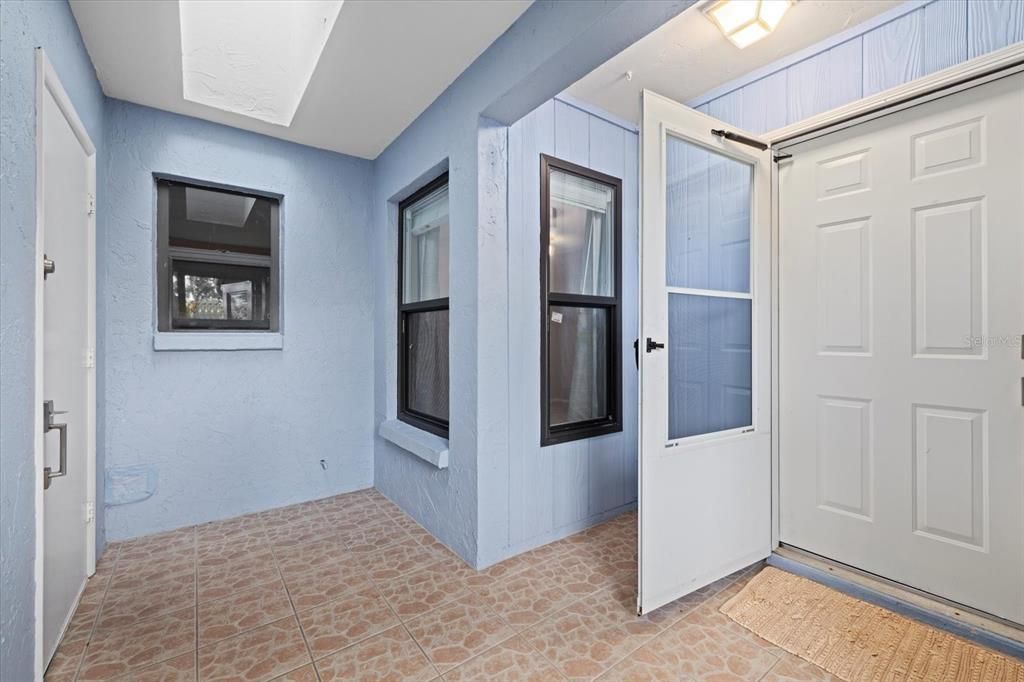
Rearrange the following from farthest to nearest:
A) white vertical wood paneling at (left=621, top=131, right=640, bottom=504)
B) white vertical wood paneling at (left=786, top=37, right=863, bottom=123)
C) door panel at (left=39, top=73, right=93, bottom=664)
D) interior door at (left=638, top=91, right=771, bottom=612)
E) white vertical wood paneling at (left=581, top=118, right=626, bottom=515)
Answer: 1. white vertical wood paneling at (left=621, top=131, right=640, bottom=504)
2. white vertical wood paneling at (left=581, top=118, right=626, bottom=515)
3. white vertical wood paneling at (left=786, top=37, right=863, bottom=123)
4. interior door at (left=638, top=91, right=771, bottom=612)
5. door panel at (left=39, top=73, right=93, bottom=664)

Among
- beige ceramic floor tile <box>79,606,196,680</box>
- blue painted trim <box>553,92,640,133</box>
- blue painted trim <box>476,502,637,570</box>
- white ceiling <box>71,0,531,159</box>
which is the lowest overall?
beige ceramic floor tile <box>79,606,196,680</box>

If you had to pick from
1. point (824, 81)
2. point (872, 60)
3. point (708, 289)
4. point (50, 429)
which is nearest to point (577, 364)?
point (708, 289)

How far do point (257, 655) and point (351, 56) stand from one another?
2607 millimetres

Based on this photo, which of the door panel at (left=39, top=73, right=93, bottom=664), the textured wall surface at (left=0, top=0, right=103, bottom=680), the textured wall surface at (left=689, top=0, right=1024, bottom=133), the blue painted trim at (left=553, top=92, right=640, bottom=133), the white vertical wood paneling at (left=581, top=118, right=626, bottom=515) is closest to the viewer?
the textured wall surface at (left=0, top=0, right=103, bottom=680)

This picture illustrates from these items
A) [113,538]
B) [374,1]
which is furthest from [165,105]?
[113,538]

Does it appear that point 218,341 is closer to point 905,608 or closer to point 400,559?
point 400,559

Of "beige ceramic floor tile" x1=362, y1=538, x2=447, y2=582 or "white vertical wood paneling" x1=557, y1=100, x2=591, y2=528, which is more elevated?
"white vertical wood paneling" x1=557, y1=100, x2=591, y2=528

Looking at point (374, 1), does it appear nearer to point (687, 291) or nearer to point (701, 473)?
point (687, 291)

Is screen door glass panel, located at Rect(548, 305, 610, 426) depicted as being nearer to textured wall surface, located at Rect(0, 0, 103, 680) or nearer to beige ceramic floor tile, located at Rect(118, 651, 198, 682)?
beige ceramic floor tile, located at Rect(118, 651, 198, 682)

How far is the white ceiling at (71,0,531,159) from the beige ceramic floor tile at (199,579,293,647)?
2.54m

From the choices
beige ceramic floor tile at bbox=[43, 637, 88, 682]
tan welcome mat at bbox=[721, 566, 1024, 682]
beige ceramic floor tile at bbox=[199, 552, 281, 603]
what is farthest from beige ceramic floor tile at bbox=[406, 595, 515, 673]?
beige ceramic floor tile at bbox=[43, 637, 88, 682]

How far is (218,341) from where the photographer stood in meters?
2.87

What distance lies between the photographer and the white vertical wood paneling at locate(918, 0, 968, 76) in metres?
1.78

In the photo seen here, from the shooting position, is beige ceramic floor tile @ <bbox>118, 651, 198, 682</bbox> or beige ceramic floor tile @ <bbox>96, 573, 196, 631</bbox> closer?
beige ceramic floor tile @ <bbox>118, 651, 198, 682</bbox>
